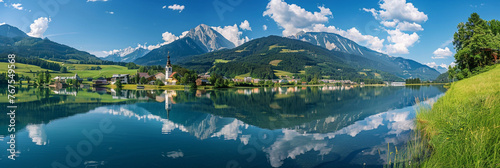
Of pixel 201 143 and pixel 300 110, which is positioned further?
pixel 300 110

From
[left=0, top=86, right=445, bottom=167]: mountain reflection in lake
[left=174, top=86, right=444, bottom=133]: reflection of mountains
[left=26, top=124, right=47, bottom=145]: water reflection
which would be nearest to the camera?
Answer: [left=0, top=86, right=445, bottom=167]: mountain reflection in lake

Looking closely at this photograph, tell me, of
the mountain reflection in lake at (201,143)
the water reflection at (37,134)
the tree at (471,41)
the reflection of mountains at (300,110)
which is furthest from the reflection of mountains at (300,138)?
the tree at (471,41)

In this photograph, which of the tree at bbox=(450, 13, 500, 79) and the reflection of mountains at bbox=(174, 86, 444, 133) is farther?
the tree at bbox=(450, 13, 500, 79)

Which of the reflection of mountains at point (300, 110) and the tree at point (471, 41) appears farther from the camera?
the tree at point (471, 41)

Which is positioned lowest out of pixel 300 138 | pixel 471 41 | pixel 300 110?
pixel 300 138

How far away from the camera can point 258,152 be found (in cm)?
1215

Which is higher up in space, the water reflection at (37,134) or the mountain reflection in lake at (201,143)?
the water reflection at (37,134)

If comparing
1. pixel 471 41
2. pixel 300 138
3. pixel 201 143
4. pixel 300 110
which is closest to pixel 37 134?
pixel 201 143

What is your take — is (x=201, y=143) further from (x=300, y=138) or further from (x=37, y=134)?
(x=37, y=134)

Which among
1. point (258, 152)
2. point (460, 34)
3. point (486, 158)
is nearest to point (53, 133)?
point (258, 152)

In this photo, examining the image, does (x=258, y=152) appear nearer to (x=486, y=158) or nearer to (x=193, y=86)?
(x=486, y=158)

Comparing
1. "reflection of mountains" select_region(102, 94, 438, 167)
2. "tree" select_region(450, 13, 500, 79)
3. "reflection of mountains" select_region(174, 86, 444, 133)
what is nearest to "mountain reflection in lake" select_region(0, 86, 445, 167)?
"reflection of mountains" select_region(102, 94, 438, 167)

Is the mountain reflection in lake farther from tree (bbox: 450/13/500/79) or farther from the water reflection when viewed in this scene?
tree (bbox: 450/13/500/79)

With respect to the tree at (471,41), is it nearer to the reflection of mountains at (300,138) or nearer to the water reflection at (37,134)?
the reflection of mountains at (300,138)
